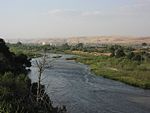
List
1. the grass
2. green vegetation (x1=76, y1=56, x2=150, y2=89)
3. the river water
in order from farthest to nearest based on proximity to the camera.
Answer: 1. green vegetation (x1=76, y1=56, x2=150, y2=89)
2. the grass
3. the river water

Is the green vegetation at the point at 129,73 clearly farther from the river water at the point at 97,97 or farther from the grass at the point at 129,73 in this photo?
the river water at the point at 97,97

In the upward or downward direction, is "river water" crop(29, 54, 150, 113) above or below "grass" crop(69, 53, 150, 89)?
above

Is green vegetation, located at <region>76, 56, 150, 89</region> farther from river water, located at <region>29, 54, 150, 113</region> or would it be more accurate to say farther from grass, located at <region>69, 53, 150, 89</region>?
river water, located at <region>29, 54, 150, 113</region>

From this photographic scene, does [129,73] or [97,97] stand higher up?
[97,97]

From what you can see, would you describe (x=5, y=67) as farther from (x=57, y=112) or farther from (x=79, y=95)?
(x=57, y=112)

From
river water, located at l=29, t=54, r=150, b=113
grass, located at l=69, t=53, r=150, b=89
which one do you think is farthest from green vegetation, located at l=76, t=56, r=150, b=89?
river water, located at l=29, t=54, r=150, b=113

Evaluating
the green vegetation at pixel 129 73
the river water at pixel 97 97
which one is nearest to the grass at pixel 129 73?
the green vegetation at pixel 129 73

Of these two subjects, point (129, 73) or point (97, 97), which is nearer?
point (97, 97)

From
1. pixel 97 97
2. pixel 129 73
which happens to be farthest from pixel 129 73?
pixel 97 97

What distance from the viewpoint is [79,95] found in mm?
37906

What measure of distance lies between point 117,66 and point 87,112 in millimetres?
41933

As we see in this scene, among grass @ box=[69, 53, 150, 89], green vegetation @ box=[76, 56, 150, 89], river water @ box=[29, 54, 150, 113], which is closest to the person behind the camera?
river water @ box=[29, 54, 150, 113]

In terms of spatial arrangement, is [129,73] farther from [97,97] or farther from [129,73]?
[97,97]

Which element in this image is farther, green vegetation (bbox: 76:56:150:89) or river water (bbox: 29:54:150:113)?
green vegetation (bbox: 76:56:150:89)
